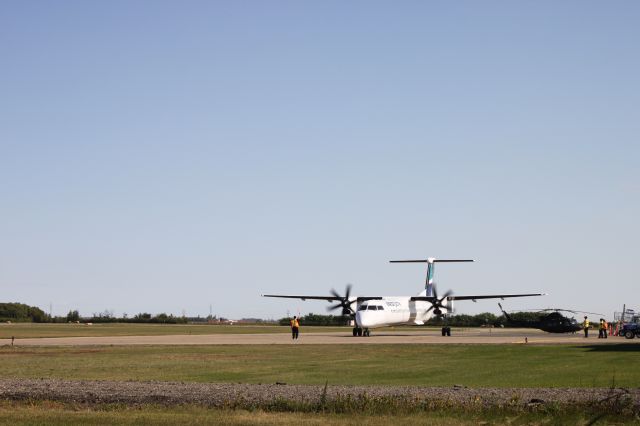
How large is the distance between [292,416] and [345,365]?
50.3 feet

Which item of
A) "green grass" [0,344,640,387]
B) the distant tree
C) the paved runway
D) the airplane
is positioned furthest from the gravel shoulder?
the distant tree

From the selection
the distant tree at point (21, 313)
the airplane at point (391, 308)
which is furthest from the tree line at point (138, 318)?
the airplane at point (391, 308)

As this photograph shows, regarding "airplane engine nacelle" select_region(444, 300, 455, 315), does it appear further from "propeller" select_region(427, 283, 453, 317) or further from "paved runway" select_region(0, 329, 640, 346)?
"paved runway" select_region(0, 329, 640, 346)

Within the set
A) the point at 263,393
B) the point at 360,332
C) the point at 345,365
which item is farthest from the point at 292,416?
the point at 360,332

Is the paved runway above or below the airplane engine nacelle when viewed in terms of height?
below

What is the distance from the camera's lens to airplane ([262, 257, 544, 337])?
75875mm

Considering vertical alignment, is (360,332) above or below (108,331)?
above

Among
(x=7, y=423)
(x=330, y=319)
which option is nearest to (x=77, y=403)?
(x=7, y=423)

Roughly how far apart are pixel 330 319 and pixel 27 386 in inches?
4824

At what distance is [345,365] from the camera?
119ft

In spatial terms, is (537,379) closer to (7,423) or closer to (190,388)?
(190,388)

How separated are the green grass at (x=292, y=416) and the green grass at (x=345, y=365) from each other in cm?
617

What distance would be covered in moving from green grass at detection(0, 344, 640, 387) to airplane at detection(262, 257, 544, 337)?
2592 cm

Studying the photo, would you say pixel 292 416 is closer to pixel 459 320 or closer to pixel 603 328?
pixel 603 328
